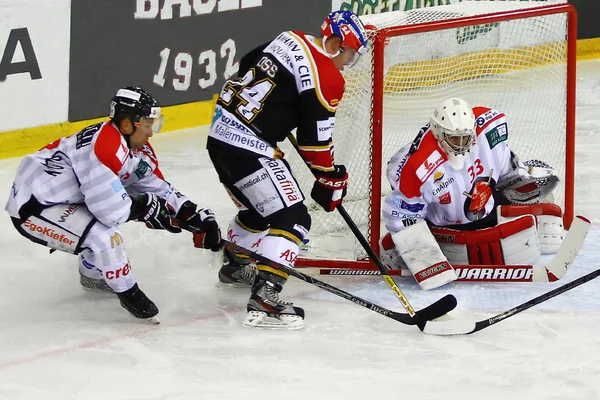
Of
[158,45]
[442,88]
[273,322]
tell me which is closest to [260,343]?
[273,322]

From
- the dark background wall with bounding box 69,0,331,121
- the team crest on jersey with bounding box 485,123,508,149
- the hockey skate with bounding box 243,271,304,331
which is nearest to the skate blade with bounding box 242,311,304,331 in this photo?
the hockey skate with bounding box 243,271,304,331

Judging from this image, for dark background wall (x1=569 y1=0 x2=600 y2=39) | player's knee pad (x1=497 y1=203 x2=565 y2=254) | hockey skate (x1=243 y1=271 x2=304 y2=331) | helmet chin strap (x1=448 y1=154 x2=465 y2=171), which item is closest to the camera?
hockey skate (x1=243 y1=271 x2=304 y2=331)

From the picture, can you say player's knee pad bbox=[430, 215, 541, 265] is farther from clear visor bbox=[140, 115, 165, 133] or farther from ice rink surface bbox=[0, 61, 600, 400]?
clear visor bbox=[140, 115, 165, 133]

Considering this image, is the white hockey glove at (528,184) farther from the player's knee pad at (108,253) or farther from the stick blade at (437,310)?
the player's knee pad at (108,253)

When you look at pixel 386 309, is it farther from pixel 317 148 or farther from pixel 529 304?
pixel 317 148

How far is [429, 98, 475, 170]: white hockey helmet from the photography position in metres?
4.52

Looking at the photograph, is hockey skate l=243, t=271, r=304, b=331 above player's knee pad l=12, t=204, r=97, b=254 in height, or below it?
below

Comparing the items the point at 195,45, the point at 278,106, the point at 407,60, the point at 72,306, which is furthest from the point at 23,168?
the point at 195,45

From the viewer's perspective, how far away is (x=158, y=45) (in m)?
6.54

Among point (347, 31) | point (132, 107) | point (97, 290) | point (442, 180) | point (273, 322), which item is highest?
point (347, 31)

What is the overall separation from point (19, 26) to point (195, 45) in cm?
112

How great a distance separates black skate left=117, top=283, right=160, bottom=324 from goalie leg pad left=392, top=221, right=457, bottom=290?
3.19 ft

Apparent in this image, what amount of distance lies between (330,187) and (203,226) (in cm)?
45

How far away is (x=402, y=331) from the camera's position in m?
4.17
